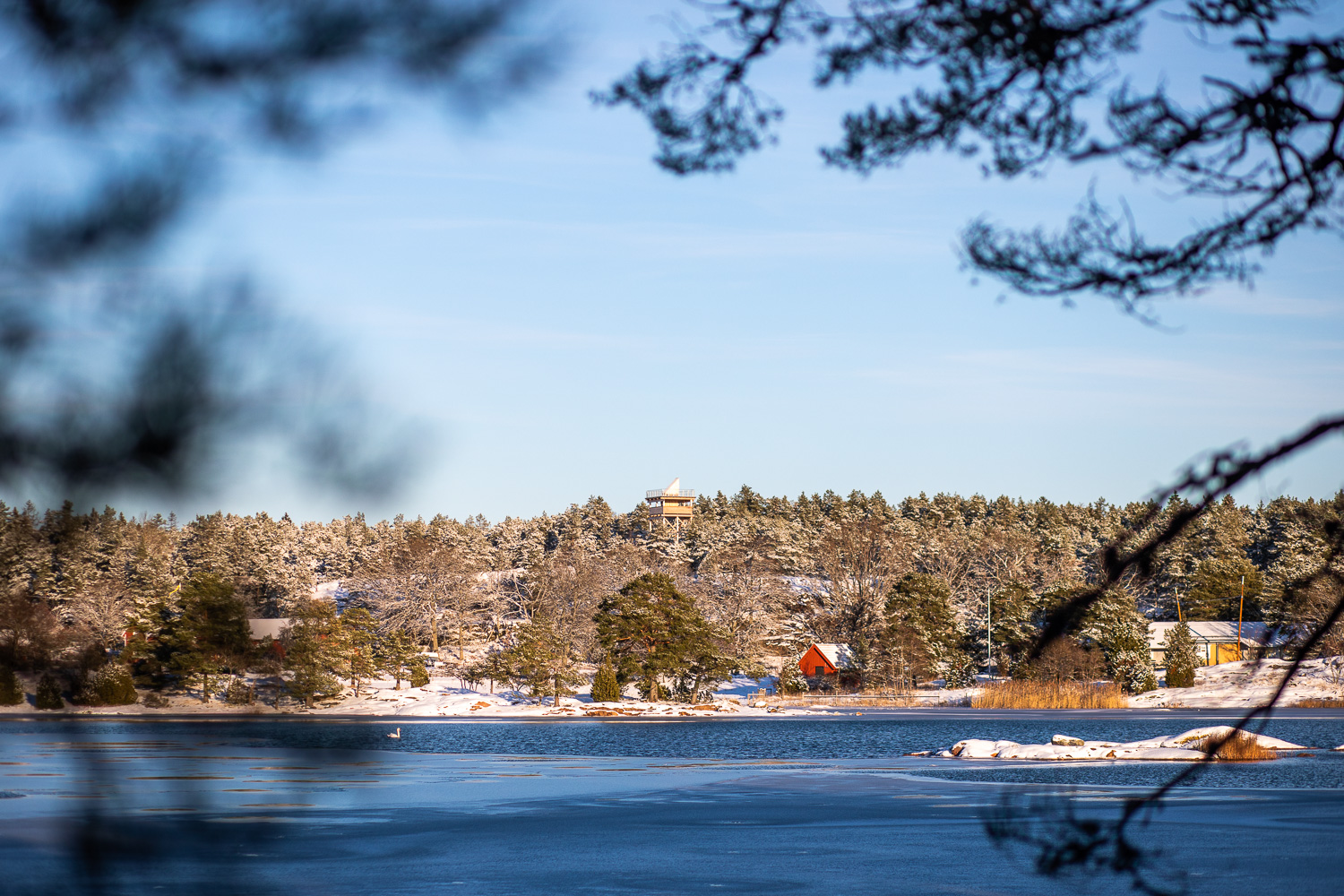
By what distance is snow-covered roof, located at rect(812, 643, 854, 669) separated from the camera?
6406 centimetres

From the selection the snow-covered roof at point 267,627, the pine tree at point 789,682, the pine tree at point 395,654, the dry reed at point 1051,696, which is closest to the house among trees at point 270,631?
the snow-covered roof at point 267,627

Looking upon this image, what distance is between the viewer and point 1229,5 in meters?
5.51

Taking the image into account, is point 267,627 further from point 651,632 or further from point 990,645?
point 990,645

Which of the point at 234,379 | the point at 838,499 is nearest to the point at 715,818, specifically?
the point at 234,379

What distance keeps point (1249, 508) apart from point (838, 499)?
59.9 m

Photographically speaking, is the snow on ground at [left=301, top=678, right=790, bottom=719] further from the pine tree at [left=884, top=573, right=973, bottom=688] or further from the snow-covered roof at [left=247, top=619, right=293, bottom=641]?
the snow-covered roof at [left=247, top=619, right=293, bottom=641]

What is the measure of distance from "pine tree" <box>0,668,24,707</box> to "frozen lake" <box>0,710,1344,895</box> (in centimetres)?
14

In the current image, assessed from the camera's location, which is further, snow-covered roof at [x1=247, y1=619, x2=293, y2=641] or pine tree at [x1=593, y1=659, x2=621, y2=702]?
pine tree at [x1=593, y1=659, x2=621, y2=702]

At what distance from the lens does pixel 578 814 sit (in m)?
16.3

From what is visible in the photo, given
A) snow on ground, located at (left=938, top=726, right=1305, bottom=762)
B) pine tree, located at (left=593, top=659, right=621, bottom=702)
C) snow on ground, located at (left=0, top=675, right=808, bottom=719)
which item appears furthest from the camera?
pine tree, located at (left=593, top=659, right=621, bottom=702)

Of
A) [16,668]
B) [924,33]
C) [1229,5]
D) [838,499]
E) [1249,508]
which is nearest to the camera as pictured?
[16,668]

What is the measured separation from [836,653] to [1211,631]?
2356 cm

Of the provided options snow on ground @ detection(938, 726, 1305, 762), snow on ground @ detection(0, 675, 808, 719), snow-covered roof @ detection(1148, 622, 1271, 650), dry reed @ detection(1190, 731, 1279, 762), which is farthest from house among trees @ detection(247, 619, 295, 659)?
snow-covered roof @ detection(1148, 622, 1271, 650)

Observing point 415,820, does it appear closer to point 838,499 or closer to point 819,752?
point 819,752
